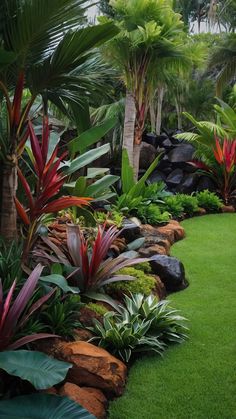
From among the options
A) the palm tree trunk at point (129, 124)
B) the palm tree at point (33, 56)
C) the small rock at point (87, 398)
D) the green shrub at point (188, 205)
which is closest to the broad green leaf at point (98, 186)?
the palm tree at point (33, 56)

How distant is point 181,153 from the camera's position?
1136cm

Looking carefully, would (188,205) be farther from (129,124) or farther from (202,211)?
(129,124)

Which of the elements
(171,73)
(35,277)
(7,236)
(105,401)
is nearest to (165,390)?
(105,401)

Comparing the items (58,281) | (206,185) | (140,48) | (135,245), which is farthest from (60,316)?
(206,185)

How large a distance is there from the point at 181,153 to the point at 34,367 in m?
9.56

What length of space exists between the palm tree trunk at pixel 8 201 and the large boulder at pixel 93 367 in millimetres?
1030

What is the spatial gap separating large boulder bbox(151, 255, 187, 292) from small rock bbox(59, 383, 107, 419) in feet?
7.00

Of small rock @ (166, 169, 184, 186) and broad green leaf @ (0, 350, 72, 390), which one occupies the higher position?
broad green leaf @ (0, 350, 72, 390)

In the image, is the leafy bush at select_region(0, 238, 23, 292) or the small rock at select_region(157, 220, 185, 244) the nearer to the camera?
the leafy bush at select_region(0, 238, 23, 292)

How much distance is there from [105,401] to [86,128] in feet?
8.37

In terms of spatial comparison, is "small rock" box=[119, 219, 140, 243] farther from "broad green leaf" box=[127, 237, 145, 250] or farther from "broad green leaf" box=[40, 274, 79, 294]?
"broad green leaf" box=[40, 274, 79, 294]

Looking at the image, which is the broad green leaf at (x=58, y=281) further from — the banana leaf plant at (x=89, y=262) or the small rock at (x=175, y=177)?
the small rock at (x=175, y=177)

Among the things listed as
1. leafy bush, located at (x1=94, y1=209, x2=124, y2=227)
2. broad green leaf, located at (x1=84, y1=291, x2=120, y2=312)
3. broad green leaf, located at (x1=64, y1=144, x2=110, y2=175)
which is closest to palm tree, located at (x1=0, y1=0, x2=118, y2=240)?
broad green leaf, located at (x1=64, y1=144, x2=110, y2=175)

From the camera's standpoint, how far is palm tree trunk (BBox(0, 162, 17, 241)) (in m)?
3.41
